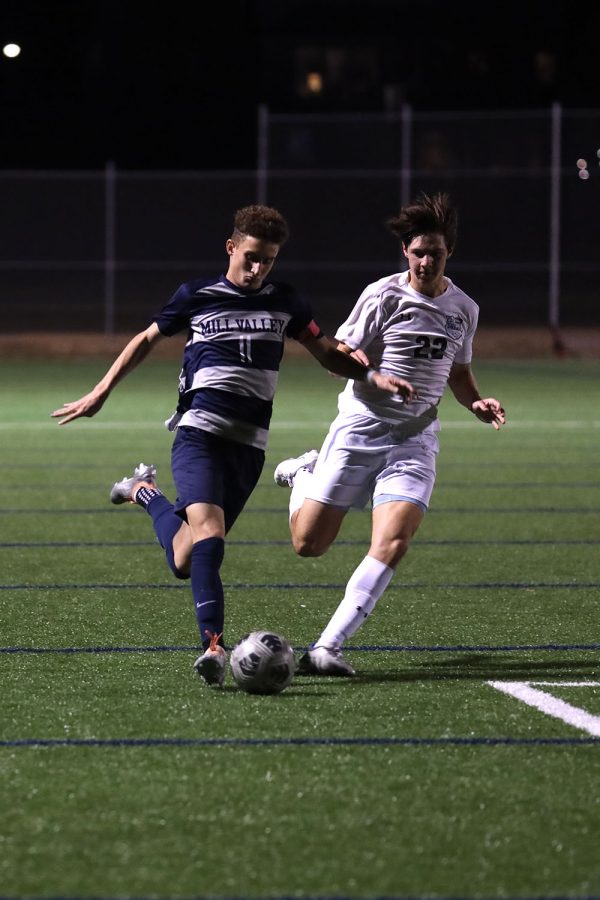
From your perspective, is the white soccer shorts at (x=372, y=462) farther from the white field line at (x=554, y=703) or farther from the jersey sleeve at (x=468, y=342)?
the white field line at (x=554, y=703)

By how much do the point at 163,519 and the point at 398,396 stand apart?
126 cm

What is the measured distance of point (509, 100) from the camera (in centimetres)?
5403

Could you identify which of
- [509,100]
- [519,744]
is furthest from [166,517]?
[509,100]

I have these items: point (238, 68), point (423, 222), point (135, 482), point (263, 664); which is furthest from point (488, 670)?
point (238, 68)

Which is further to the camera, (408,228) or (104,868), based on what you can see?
(408,228)

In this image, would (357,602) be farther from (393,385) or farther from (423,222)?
(423,222)

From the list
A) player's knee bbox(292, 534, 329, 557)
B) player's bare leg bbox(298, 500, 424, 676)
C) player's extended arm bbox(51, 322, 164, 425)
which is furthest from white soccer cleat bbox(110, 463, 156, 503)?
player's bare leg bbox(298, 500, 424, 676)

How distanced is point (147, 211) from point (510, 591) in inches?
1489

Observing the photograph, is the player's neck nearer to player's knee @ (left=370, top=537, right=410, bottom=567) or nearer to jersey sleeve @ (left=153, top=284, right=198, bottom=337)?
jersey sleeve @ (left=153, top=284, right=198, bottom=337)

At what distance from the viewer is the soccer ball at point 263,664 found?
5621 mm

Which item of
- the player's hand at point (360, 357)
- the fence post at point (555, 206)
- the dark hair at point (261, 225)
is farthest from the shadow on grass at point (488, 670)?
the fence post at point (555, 206)

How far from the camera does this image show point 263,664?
5613mm

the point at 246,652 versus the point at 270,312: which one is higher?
the point at 270,312

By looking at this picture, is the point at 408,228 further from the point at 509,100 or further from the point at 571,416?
the point at 509,100
